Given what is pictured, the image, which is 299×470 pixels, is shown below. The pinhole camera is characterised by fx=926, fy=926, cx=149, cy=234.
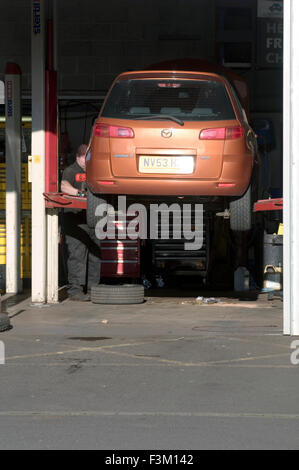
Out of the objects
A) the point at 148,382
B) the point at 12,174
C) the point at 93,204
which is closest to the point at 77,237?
the point at 12,174

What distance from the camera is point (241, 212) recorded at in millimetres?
10867

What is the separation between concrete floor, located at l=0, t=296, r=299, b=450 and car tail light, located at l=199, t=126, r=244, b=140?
214cm

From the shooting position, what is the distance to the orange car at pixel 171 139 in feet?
33.9

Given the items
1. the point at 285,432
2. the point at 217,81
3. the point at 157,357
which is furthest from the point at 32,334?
the point at 285,432

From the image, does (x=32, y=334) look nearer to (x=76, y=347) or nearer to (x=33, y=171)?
(x=76, y=347)

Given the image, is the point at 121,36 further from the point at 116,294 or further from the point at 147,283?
the point at 116,294

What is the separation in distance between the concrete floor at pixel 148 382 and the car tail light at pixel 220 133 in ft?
7.03

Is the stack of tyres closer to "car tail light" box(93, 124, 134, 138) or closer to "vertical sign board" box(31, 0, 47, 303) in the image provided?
"vertical sign board" box(31, 0, 47, 303)

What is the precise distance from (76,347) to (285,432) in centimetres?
374

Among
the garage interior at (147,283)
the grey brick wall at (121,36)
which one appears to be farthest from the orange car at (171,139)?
the grey brick wall at (121,36)

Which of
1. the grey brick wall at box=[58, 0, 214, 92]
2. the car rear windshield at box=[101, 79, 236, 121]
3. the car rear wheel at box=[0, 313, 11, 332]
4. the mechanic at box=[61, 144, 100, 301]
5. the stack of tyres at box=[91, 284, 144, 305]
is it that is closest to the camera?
the car rear wheel at box=[0, 313, 11, 332]

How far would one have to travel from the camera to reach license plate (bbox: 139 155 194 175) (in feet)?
34.0

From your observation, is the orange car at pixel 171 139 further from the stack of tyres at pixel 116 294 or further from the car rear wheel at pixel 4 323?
the stack of tyres at pixel 116 294

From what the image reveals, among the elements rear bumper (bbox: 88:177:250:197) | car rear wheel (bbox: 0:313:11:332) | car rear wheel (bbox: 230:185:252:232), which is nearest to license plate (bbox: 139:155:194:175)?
rear bumper (bbox: 88:177:250:197)
